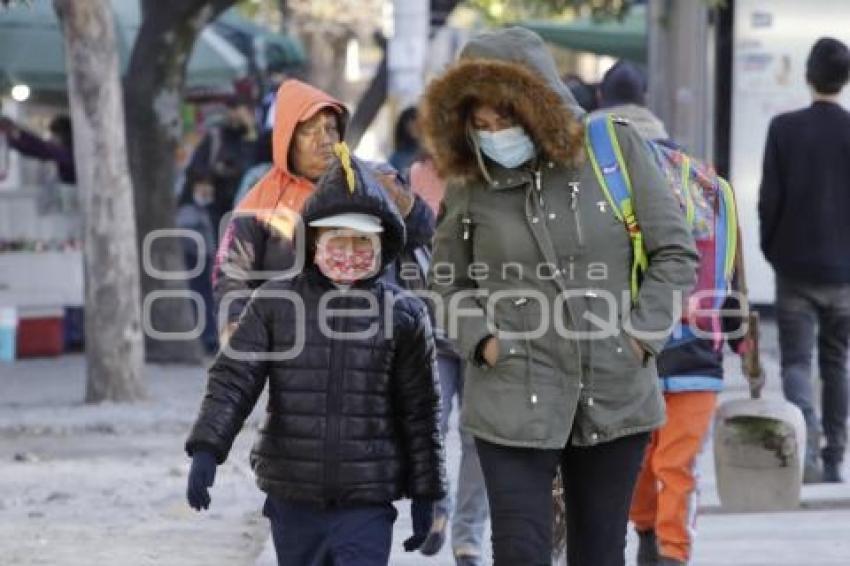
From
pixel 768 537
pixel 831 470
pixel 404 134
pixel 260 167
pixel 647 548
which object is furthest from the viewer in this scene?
pixel 404 134

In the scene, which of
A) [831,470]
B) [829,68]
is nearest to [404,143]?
[829,68]

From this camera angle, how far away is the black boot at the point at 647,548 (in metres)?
7.33

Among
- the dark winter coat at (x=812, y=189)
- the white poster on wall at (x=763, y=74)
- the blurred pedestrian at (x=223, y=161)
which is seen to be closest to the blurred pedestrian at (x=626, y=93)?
the dark winter coat at (x=812, y=189)

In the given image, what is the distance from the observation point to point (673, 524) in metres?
7.01

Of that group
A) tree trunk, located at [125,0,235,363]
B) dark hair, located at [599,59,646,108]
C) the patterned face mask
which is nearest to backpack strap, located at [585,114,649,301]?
the patterned face mask

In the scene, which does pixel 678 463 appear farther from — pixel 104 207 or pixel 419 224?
pixel 104 207

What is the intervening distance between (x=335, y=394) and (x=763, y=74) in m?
11.5

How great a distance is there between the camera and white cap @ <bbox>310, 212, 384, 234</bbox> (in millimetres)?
A: 5551

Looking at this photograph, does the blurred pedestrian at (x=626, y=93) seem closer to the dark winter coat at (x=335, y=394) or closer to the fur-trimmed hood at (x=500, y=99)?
the fur-trimmed hood at (x=500, y=99)

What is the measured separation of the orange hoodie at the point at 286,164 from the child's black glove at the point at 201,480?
132 centimetres

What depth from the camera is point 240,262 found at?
6.70m

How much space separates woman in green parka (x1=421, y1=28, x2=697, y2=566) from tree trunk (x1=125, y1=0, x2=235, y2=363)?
30.7ft

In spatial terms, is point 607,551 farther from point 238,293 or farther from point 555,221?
point 238,293

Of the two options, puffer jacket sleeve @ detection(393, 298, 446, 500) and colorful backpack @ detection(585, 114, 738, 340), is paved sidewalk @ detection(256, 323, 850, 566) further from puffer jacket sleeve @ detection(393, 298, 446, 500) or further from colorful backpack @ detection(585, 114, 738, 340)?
puffer jacket sleeve @ detection(393, 298, 446, 500)
